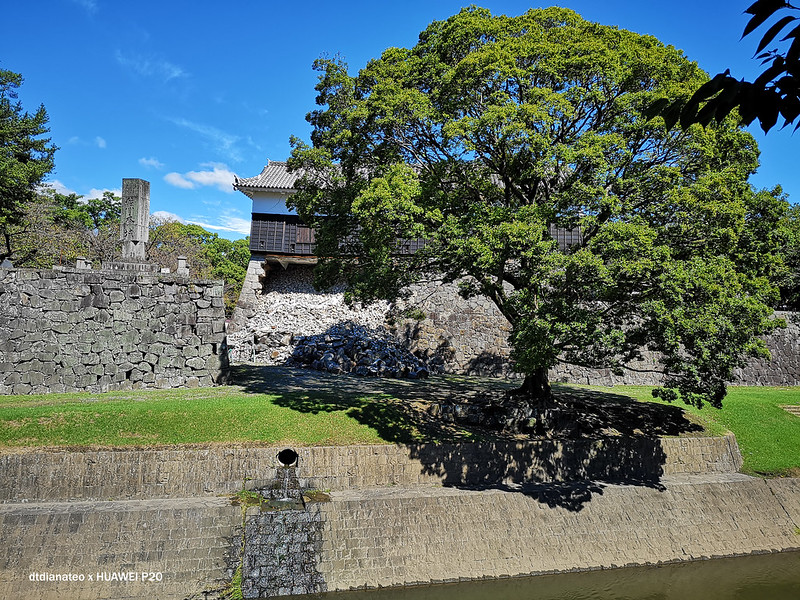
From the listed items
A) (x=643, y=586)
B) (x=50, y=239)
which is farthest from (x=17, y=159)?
(x=643, y=586)

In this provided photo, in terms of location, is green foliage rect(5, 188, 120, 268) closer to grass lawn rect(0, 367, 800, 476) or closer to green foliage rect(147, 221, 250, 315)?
green foliage rect(147, 221, 250, 315)

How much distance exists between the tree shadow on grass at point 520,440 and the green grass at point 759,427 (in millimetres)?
975

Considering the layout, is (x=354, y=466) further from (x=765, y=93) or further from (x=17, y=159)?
(x=17, y=159)

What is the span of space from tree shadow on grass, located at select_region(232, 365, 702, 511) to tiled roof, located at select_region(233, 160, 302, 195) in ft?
32.6

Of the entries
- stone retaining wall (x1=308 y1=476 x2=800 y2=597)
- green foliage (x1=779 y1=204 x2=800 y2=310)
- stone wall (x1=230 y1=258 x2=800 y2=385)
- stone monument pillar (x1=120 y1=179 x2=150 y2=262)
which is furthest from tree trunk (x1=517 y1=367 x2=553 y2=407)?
green foliage (x1=779 y1=204 x2=800 y2=310)

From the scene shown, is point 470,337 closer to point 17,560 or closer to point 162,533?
point 162,533

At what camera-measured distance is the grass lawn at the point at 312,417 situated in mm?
8086

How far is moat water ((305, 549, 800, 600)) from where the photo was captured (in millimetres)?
6641

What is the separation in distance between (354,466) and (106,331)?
20.9ft

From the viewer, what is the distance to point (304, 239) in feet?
65.8

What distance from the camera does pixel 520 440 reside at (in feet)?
29.6

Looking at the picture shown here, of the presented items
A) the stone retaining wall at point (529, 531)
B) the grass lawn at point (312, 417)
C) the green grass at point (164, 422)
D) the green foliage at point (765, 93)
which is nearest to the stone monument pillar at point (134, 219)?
the grass lawn at point (312, 417)

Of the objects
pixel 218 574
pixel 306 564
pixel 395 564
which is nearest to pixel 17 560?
pixel 218 574

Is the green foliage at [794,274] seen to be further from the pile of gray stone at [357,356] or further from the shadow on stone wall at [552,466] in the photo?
the pile of gray stone at [357,356]
